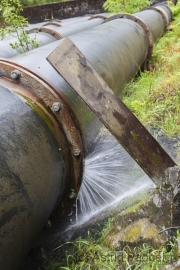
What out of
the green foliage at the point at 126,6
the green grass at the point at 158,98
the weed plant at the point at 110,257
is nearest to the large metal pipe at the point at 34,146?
the weed plant at the point at 110,257

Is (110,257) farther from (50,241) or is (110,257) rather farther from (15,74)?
(15,74)

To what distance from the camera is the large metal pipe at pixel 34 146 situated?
166 cm

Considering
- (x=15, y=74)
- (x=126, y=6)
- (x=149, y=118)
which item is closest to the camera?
(x=15, y=74)

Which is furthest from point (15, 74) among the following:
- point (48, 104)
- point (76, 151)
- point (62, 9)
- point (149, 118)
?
point (62, 9)

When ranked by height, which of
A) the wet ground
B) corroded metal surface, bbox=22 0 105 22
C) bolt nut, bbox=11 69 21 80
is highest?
corroded metal surface, bbox=22 0 105 22

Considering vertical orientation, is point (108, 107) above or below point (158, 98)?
A: above

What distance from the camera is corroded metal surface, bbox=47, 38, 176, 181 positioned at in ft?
7.02

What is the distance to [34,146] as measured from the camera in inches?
73.7

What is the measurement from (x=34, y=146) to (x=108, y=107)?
26.1 inches

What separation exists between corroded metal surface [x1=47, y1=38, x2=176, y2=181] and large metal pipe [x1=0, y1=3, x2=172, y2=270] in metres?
0.15

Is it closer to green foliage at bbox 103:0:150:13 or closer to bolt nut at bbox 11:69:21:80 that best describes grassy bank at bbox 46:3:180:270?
Result: bolt nut at bbox 11:69:21:80

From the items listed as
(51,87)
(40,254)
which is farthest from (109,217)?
(51,87)

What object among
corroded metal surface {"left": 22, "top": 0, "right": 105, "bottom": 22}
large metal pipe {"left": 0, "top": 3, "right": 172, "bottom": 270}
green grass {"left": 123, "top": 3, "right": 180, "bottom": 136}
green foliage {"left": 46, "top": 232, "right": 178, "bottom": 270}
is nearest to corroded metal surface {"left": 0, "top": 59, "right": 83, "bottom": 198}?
large metal pipe {"left": 0, "top": 3, "right": 172, "bottom": 270}

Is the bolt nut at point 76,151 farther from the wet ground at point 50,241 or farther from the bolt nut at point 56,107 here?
the wet ground at point 50,241
